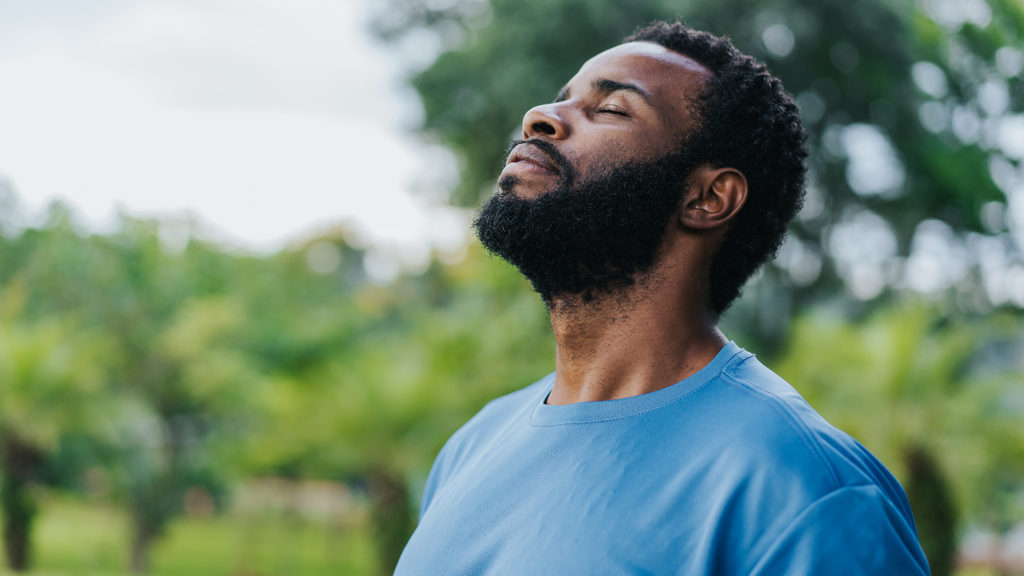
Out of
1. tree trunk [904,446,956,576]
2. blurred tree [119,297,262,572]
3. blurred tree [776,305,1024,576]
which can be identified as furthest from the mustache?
blurred tree [119,297,262,572]

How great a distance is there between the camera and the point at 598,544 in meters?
1.29

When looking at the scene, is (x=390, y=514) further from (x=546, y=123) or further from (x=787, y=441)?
(x=787, y=441)

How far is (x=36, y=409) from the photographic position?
1210cm

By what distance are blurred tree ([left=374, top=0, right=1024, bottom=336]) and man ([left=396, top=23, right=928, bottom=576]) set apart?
13.3 meters

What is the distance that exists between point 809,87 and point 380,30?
9341 millimetres

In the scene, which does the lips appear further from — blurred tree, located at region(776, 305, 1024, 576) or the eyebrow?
blurred tree, located at region(776, 305, 1024, 576)

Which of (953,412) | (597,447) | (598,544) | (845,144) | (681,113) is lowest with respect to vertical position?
(953,412)

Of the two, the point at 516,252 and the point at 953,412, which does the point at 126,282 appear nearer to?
the point at 953,412

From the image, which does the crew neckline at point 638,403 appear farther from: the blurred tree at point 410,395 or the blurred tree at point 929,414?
the blurred tree at point 929,414

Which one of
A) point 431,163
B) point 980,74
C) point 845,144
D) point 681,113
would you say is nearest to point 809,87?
point 845,144

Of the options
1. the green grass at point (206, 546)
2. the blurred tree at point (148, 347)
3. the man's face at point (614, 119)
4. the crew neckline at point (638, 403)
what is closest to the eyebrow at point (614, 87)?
the man's face at point (614, 119)

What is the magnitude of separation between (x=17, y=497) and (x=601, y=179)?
13629mm

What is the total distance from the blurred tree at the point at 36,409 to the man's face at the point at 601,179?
11949 millimetres

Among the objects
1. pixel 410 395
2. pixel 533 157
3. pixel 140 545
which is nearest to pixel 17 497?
pixel 140 545
